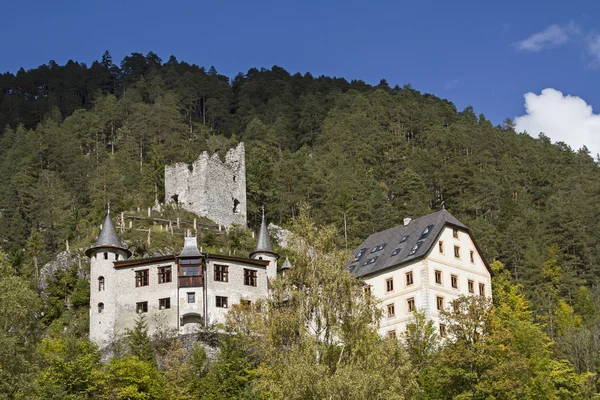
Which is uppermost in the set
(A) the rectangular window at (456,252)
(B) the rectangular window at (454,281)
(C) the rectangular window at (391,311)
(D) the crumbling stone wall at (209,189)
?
(D) the crumbling stone wall at (209,189)

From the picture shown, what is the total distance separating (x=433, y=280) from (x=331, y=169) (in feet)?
155

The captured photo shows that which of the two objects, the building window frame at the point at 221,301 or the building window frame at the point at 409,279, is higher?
the building window frame at the point at 409,279

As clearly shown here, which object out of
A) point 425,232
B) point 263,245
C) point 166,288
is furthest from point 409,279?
point 166,288

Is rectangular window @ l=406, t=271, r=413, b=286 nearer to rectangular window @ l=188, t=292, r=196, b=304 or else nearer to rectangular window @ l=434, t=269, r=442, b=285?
rectangular window @ l=434, t=269, r=442, b=285

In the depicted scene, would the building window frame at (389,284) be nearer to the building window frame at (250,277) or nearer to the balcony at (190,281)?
the building window frame at (250,277)

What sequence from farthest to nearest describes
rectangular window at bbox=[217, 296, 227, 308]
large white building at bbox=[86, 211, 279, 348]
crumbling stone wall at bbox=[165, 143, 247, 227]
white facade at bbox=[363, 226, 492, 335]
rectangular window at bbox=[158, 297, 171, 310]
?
crumbling stone wall at bbox=[165, 143, 247, 227]
rectangular window at bbox=[217, 296, 227, 308]
white facade at bbox=[363, 226, 492, 335]
rectangular window at bbox=[158, 297, 171, 310]
large white building at bbox=[86, 211, 279, 348]

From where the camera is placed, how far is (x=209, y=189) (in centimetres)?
8269

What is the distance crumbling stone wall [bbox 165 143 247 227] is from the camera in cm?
8219

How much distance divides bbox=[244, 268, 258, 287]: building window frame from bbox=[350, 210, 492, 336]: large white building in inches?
273

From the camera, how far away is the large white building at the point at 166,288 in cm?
5806

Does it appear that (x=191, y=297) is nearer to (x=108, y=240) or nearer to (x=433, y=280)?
(x=108, y=240)

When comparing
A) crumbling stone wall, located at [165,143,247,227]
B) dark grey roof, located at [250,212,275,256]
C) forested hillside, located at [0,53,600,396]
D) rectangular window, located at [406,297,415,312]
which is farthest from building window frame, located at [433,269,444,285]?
crumbling stone wall, located at [165,143,247,227]

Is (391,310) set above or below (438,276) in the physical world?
below

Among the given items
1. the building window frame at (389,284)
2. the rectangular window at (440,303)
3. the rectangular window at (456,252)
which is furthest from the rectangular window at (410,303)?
the rectangular window at (456,252)
